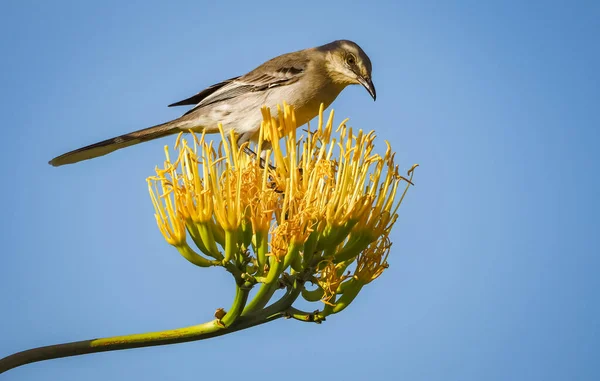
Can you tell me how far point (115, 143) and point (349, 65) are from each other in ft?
8.86

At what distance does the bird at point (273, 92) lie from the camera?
7.67 m

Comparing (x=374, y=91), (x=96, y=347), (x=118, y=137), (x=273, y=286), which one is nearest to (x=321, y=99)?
(x=374, y=91)

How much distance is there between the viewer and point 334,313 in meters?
4.83

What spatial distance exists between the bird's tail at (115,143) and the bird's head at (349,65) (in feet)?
6.09

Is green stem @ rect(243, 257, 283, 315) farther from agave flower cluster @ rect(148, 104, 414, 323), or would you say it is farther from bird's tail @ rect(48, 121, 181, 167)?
bird's tail @ rect(48, 121, 181, 167)

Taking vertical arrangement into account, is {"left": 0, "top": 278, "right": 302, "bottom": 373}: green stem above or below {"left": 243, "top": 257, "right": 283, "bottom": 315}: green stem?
below

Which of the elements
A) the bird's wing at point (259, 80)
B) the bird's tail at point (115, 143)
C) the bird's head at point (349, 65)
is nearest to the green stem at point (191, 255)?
the bird's tail at point (115, 143)

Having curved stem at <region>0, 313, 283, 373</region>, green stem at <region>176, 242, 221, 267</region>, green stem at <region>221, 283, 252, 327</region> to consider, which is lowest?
curved stem at <region>0, 313, 283, 373</region>

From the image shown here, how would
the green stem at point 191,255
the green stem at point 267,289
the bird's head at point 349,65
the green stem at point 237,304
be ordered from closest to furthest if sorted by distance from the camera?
the green stem at point 237,304, the green stem at point 267,289, the green stem at point 191,255, the bird's head at point 349,65

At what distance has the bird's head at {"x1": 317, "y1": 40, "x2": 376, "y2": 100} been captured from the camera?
26.2ft

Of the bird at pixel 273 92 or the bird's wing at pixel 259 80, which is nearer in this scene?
the bird at pixel 273 92

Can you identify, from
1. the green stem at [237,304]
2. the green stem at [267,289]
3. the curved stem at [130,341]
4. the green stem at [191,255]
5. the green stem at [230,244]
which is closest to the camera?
the curved stem at [130,341]

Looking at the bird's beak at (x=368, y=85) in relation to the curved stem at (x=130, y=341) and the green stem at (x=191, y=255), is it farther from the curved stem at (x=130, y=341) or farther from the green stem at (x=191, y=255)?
the curved stem at (x=130, y=341)

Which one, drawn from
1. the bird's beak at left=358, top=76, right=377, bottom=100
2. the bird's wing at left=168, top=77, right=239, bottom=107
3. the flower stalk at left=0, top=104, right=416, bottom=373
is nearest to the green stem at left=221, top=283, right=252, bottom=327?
the flower stalk at left=0, top=104, right=416, bottom=373
